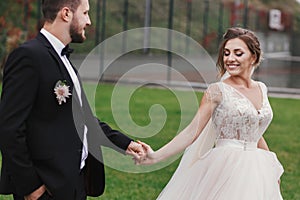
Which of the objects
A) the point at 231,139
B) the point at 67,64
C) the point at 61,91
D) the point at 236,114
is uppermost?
the point at 67,64

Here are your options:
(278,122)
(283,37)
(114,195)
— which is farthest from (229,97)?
(283,37)

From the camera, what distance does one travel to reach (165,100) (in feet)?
50.9

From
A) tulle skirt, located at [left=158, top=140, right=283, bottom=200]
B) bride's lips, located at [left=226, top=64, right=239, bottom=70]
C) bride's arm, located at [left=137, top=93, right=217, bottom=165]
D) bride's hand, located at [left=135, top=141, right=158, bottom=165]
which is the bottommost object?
tulle skirt, located at [left=158, top=140, right=283, bottom=200]

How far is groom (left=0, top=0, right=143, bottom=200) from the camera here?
305cm

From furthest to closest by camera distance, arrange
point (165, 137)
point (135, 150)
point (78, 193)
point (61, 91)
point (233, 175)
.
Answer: point (165, 137) < point (233, 175) < point (135, 150) < point (78, 193) < point (61, 91)

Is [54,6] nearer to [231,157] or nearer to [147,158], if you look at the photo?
[147,158]

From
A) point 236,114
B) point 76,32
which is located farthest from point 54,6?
point 236,114

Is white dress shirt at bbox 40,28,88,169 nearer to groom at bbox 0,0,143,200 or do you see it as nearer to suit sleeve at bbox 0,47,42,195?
groom at bbox 0,0,143,200

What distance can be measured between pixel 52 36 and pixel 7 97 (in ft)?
1.30

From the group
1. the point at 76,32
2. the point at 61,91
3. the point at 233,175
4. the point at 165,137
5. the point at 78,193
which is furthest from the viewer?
the point at 165,137

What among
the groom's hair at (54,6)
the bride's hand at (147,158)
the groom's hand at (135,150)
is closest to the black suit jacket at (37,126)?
the groom's hair at (54,6)

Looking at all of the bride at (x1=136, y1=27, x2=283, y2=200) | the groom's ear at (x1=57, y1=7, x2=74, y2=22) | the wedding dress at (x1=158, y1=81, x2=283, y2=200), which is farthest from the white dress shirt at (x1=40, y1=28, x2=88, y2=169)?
the wedding dress at (x1=158, y1=81, x2=283, y2=200)

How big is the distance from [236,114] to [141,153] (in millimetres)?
607

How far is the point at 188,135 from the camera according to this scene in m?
3.95
